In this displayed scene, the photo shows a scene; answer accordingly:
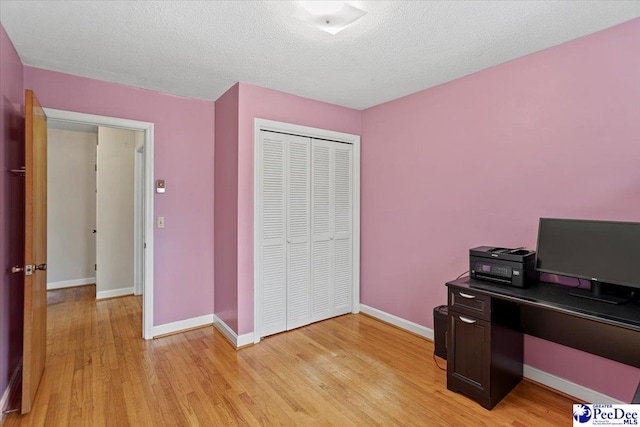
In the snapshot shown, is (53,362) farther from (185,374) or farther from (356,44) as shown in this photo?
(356,44)

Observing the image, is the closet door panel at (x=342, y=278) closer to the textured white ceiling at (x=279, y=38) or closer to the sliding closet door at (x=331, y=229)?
the sliding closet door at (x=331, y=229)

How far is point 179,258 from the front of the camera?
3506 mm

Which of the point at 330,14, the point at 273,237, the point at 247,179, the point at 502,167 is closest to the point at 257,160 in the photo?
the point at 247,179

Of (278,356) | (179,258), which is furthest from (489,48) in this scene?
(179,258)

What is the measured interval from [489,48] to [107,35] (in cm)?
274

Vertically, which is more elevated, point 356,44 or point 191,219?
point 356,44

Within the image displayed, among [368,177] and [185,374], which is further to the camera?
[368,177]

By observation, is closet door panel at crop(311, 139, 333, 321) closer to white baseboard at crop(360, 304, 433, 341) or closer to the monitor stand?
white baseboard at crop(360, 304, 433, 341)

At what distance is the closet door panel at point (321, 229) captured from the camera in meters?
3.68

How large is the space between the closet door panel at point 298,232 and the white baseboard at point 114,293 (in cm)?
282

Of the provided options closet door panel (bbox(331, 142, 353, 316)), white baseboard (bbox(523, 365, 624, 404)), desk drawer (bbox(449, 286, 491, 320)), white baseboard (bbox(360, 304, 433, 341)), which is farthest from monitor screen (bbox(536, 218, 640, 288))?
closet door panel (bbox(331, 142, 353, 316))

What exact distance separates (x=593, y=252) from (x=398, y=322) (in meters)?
2.02

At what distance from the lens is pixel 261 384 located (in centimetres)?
250

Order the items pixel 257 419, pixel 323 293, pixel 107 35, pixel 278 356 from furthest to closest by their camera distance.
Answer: pixel 323 293, pixel 278 356, pixel 107 35, pixel 257 419
